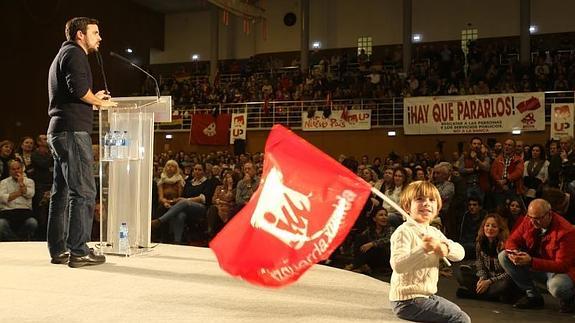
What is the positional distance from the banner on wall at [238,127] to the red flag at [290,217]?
39.5 feet

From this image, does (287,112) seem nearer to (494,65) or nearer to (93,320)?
(494,65)

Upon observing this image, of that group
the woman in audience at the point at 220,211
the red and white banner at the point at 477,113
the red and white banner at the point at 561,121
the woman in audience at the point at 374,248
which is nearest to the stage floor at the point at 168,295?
the woman in audience at the point at 374,248

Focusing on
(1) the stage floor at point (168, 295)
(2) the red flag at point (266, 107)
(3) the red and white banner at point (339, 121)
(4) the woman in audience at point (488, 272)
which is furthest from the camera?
(2) the red flag at point (266, 107)

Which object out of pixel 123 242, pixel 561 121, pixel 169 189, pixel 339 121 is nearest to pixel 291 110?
pixel 339 121

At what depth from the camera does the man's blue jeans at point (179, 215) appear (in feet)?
21.4

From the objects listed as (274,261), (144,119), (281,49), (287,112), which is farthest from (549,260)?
(281,49)

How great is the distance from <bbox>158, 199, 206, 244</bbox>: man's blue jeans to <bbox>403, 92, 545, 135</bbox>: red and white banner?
22.9 ft

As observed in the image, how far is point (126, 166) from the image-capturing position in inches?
157

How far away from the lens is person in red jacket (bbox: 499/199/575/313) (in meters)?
4.00

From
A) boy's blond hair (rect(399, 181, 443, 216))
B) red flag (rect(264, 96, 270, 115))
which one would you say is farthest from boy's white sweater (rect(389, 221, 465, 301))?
red flag (rect(264, 96, 270, 115))

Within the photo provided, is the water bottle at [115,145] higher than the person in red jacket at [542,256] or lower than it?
higher

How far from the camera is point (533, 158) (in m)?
7.28

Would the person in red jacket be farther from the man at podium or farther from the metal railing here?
the metal railing

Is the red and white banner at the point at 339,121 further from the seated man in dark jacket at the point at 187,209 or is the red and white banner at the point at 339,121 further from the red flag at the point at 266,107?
the seated man in dark jacket at the point at 187,209
